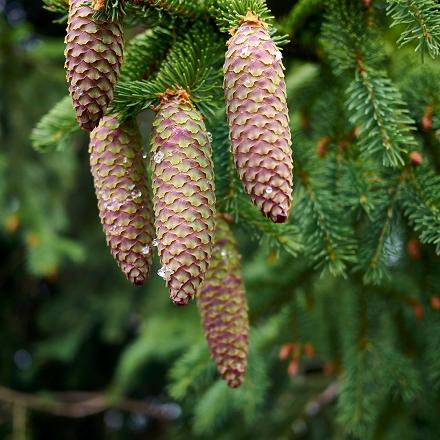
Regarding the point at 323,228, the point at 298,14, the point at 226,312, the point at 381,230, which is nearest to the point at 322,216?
the point at 323,228

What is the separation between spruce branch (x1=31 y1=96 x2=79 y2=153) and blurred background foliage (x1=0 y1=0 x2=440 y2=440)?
36mm

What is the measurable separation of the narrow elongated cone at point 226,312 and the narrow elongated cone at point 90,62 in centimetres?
40

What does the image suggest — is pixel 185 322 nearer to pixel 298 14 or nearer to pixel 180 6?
pixel 298 14

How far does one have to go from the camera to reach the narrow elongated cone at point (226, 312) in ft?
3.71

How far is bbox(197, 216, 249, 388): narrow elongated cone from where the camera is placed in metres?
1.13

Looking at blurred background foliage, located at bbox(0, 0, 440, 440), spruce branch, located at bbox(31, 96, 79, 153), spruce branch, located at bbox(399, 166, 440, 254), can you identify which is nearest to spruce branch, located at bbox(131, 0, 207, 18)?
blurred background foliage, located at bbox(0, 0, 440, 440)

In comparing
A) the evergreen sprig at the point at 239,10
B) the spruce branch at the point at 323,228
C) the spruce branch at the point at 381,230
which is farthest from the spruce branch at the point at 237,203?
the evergreen sprig at the point at 239,10

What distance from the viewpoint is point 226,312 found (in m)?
1.16

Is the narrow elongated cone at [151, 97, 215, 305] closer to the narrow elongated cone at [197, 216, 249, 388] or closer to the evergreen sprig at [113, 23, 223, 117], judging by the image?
the evergreen sprig at [113, 23, 223, 117]

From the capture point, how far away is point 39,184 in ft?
11.1

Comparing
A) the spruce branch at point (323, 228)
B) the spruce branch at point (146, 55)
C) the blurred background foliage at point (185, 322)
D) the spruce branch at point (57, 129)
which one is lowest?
the blurred background foliage at point (185, 322)

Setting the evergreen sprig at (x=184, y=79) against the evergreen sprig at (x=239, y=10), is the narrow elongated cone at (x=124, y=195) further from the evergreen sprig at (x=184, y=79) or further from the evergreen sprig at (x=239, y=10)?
the evergreen sprig at (x=239, y=10)

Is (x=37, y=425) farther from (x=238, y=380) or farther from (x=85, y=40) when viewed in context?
(x=85, y=40)

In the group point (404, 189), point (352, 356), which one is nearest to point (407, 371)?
point (352, 356)
